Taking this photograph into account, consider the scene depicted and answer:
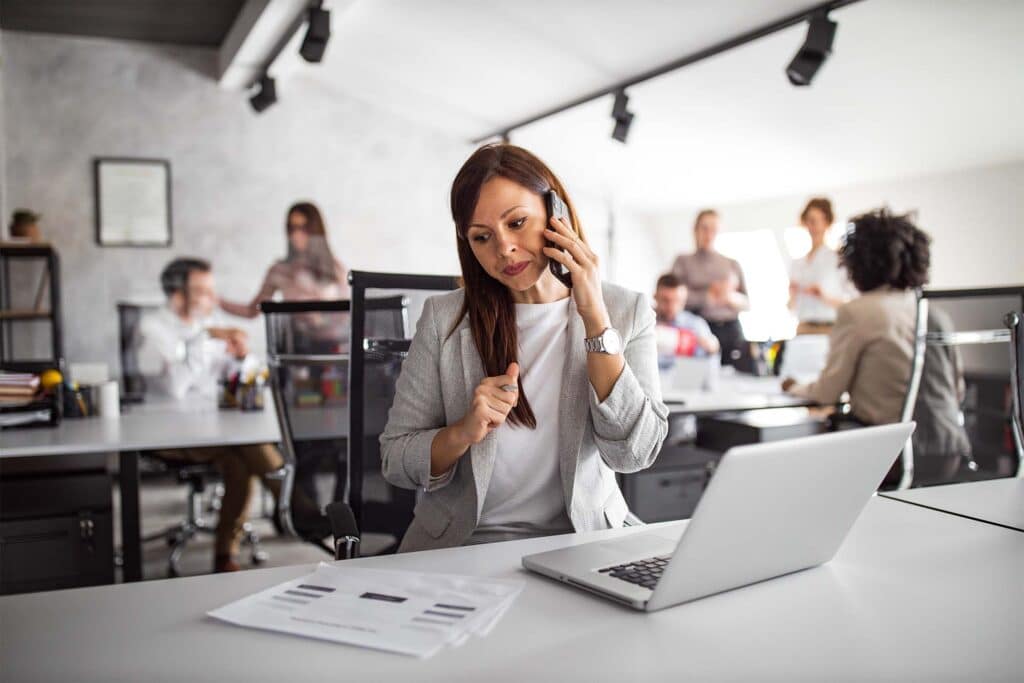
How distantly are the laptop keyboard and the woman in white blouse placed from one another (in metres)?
5.14

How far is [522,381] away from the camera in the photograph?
5.21 feet

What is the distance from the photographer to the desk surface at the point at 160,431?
2436 millimetres

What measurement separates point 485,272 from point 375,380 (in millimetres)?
503

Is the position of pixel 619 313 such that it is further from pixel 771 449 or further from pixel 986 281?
pixel 986 281

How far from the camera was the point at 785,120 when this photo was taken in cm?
520

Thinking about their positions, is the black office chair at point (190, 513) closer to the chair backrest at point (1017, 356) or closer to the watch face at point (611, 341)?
the watch face at point (611, 341)

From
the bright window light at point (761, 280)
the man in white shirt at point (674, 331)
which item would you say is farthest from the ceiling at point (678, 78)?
the man in white shirt at point (674, 331)

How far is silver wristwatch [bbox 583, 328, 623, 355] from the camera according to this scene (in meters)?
1.40

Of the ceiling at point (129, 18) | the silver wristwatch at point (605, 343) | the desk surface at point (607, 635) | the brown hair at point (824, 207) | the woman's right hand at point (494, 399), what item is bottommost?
the desk surface at point (607, 635)

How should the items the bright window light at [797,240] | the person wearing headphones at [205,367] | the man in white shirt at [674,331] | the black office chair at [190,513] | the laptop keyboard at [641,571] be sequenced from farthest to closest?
1. the bright window light at [797,240]
2. the man in white shirt at [674,331]
3. the black office chair at [190,513]
4. the person wearing headphones at [205,367]
5. the laptop keyboard at [641,571]

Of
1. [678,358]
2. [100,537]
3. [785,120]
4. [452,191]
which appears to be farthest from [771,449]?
[785,120]

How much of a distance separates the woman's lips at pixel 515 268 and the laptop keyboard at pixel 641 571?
54cm

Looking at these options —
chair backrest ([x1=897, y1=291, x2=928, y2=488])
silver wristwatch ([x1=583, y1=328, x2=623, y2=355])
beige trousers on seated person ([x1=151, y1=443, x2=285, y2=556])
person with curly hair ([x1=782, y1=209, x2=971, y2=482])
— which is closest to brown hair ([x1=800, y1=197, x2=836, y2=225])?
person with curly hair ([x1=782, y1=209, x2=971, y2=482])

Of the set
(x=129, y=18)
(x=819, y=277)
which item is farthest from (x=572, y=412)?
(x=129, y=18)
